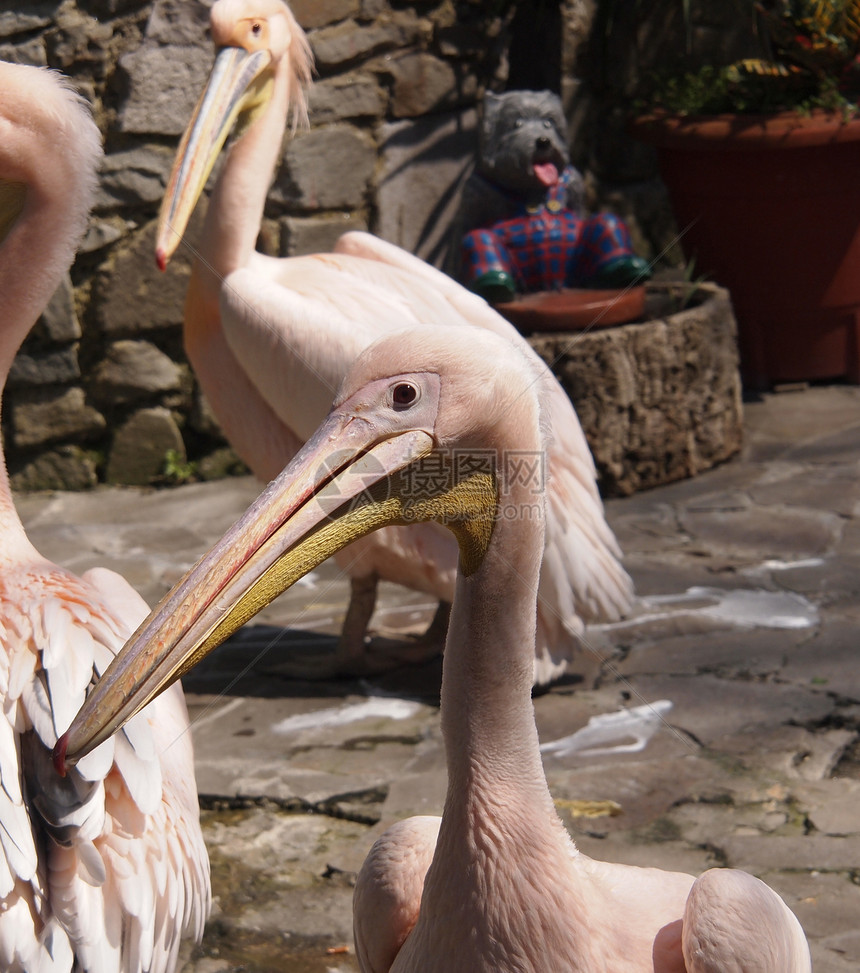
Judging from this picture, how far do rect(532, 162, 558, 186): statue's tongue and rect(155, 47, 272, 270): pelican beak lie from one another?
53.1 inches

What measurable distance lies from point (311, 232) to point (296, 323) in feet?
5.97

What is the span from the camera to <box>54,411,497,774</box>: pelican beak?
1.20m

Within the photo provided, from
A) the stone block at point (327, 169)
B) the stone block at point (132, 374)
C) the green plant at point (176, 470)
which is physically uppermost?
the stone block at point (327, 169)

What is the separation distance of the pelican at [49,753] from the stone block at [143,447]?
2.65 metres

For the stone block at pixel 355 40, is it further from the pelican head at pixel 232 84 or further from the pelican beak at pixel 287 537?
the pelican beak at pixel 287 537

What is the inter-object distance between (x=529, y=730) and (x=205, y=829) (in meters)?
1.31

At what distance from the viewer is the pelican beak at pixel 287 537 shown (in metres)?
1.20

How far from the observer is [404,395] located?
1.30 metres

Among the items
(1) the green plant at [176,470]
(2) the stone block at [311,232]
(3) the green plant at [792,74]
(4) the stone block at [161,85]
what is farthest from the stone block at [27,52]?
(3) the green plant at [792,74]

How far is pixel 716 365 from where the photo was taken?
4.39 metres

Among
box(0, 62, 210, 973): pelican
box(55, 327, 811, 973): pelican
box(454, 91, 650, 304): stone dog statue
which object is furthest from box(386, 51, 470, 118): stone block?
box(55, 327, 811, 973): pelican

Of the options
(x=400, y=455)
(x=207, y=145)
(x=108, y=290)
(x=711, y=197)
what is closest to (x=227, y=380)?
(x=207, y=145)

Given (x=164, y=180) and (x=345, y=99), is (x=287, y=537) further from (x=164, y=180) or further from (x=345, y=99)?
(x=345, y=99)

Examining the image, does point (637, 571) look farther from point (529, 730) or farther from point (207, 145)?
point (529, 730)
